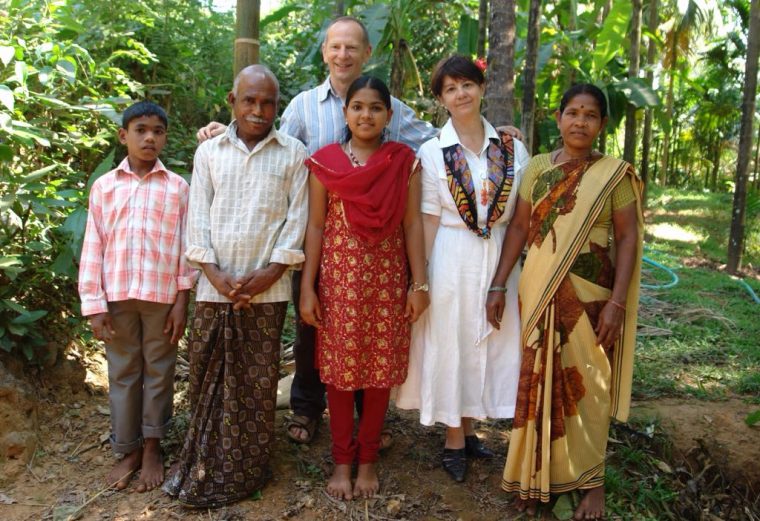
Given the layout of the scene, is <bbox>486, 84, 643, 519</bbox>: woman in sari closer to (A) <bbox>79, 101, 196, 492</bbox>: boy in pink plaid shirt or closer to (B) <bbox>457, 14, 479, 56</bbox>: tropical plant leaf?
(A) <bbox>79, 101, 196, 492</bbox>: boy in pink plaid shirt

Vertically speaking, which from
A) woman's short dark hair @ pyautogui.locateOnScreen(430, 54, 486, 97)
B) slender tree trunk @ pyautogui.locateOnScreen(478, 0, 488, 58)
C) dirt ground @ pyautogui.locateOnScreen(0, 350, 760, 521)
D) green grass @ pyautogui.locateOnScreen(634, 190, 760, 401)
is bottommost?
dirt ground @ pyautogui.locateOnScreen(0, 350, 760, 521)

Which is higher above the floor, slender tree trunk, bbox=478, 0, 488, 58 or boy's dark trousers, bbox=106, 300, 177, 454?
slender tree trunk, bbox=478, 0, 488, 58

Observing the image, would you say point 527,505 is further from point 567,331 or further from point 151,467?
point 151,467

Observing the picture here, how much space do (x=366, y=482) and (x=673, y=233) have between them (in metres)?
11.0

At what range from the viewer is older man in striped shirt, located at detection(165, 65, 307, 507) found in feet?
8.11

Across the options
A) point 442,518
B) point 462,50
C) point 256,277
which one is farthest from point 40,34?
point 462,50

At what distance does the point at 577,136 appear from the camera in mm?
2453

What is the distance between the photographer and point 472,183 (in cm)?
258

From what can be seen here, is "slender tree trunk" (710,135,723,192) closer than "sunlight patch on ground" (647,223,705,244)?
No

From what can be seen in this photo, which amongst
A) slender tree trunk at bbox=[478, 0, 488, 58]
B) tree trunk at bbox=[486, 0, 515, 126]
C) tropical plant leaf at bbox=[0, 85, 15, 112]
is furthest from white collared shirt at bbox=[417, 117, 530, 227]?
slender tree trunk at bbox=[478, 0, 488, 58]

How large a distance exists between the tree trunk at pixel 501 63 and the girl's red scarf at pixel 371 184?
43.3 inches

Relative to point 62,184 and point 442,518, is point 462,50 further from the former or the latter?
point 442,518

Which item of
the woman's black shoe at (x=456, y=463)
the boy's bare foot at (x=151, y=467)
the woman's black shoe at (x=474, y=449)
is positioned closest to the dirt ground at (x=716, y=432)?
the woman's black shoe at (x=474, y=449)

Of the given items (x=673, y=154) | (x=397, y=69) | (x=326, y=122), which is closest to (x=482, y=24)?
(x=397, y=69)
